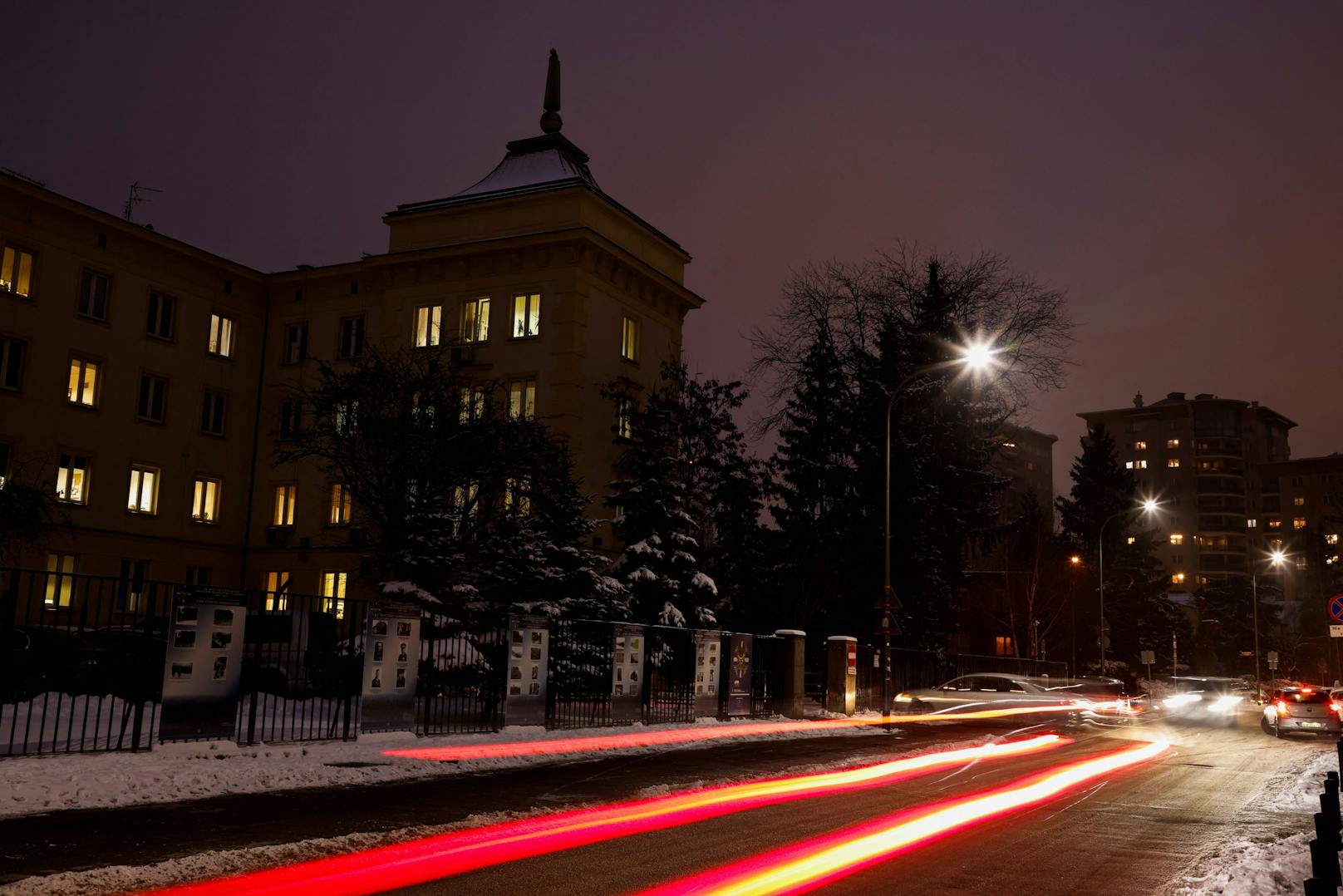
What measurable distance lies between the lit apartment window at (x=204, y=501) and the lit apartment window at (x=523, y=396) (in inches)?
Result: 461

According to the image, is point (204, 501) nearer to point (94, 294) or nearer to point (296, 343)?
point (296, 343)

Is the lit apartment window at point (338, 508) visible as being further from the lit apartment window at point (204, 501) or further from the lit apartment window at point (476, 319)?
the lit apartment window at point (476, 319)

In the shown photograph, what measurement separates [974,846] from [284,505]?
122 ft

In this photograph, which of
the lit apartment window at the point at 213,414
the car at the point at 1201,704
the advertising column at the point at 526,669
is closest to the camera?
the advertising column at the point at 526,669

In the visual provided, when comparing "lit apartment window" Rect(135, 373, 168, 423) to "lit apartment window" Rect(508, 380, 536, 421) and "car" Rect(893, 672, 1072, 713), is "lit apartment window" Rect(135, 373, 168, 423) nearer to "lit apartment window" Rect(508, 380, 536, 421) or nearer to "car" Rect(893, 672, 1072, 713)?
"lit apartment window" Rect(508, 380, 536, 421)

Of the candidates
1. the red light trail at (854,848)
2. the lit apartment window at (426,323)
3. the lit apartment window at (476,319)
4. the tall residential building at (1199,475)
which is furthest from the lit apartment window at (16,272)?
the tall residential building at (1199,475)

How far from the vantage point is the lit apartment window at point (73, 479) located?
121 feet

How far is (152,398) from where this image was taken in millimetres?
40250

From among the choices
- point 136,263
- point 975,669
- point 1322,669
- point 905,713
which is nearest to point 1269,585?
point 1322,669

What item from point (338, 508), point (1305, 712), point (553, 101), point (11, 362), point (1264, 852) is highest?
point (553, 101)

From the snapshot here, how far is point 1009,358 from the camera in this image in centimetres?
4816

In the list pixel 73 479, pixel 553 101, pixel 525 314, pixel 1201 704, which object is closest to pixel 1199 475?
pixel 1201 704

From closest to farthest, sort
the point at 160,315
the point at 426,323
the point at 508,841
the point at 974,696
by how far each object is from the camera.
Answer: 1. the point at 508,841
2. the point at 974,696
3. the point at 160,315
4. the point at 426,323

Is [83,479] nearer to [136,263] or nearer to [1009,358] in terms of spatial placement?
[136,263]
